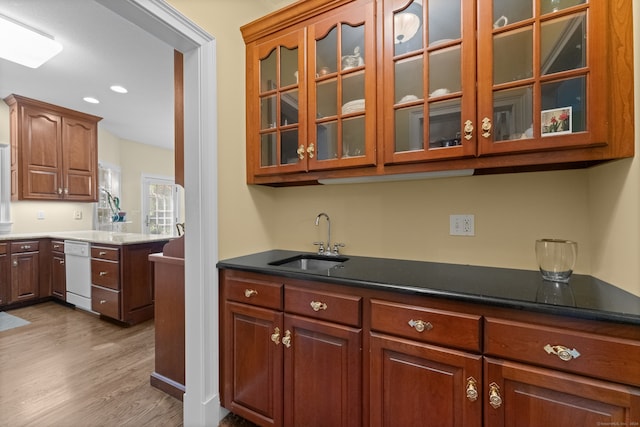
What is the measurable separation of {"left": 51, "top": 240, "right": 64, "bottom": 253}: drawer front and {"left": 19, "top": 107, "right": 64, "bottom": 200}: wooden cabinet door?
0.61 metres

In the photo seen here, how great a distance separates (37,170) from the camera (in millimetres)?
3492

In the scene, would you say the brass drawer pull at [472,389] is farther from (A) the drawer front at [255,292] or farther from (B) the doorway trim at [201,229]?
(B) the doorway trim at [201,229]

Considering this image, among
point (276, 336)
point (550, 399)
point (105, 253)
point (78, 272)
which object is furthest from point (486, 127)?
point (78, 272)

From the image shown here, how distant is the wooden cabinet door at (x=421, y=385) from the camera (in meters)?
0.97

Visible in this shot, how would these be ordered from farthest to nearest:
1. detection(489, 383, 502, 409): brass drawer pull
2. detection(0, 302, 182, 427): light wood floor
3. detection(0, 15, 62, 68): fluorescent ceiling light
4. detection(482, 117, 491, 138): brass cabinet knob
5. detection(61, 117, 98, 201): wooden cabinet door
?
detection(61, 117, 98, 201): wooden cabinet door, detection(0, 15, 62, 68): fluorescent ceiling light, detection(0, 302, 182, 427): light wood floor, detection(482, 117, 491, 138): brass cabinet knob, detection(489, 383, 502, 409): brass drawer pull

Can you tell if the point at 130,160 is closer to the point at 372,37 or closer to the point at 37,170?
the point at 37,170

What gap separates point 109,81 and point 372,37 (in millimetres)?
2938

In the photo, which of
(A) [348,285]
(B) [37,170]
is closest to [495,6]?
(A) [348,285]

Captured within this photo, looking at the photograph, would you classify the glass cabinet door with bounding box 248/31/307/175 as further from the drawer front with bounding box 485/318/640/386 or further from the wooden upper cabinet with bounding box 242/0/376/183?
the drawer front with bounding box 485/318/640/386

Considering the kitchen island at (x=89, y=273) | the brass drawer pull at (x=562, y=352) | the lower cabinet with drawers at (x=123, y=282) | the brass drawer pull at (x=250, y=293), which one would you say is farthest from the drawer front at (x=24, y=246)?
the brass drawer pull at (x=562, y=352)

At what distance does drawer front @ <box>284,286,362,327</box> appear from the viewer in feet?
3.83

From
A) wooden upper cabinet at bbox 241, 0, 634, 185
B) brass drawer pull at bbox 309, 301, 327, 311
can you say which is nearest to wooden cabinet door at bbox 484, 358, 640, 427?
brass drawer pull at bbox 309, 301, 327, 311

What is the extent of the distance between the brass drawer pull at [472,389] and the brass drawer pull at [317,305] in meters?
0.59

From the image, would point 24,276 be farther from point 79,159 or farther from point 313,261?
point 313,261
